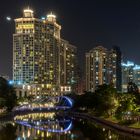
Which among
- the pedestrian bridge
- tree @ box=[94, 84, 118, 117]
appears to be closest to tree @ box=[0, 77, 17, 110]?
tree @ box=[94, 84, 118, 117]

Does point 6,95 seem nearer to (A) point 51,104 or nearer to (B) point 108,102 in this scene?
(B) point 108,102

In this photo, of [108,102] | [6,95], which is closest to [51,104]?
[6,95]

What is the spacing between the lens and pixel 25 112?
145000 mm

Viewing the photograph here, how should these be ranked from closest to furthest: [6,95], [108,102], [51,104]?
[108,102] → [6,95] → [51,104]

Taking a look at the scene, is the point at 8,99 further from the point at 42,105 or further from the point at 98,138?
the point at 42,105

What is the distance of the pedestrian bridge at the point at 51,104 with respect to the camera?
15898 centimetres

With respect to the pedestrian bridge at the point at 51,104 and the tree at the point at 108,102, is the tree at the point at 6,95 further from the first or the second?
the pedestrian bridge at the point at 51,104

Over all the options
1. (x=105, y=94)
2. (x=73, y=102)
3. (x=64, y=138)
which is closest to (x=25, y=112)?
(x=73, y=102)

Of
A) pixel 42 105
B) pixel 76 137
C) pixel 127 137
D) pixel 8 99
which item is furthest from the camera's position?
pixel 42 105

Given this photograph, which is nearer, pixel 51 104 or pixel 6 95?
pixel 6 95

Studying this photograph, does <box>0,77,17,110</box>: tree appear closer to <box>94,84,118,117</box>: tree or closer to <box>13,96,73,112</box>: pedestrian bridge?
<box>94,84,118,117</box>: tree

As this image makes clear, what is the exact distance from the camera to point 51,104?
184375 millimetres

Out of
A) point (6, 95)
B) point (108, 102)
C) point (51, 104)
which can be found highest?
point (6, 95)

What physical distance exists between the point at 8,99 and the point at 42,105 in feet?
240
